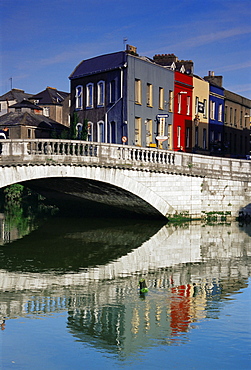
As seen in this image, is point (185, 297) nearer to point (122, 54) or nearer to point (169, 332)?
point (169, 332)

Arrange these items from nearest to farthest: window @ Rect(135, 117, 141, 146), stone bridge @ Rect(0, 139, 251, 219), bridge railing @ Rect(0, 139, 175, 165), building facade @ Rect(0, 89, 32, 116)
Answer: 1. bridge railing @ Rect(0, 139, 175, 165)
2. stone bridge @ Rect(0, 139, 251, 219)
3. window @ Rect(135, 117, 141, 146)
4. building facade @ Rect(0, 89, 32, 116)

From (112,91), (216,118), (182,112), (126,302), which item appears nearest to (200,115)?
(182,112)

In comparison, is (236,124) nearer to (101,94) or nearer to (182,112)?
(182,112)

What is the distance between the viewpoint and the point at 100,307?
43.2 ft

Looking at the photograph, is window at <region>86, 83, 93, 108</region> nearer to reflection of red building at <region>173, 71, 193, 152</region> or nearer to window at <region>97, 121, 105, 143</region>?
window at <region>97, 121, 105, 143</region>

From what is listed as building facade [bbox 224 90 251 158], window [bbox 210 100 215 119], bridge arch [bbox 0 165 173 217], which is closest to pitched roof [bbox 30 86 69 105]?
building facade [bbox 224 90 251 158]

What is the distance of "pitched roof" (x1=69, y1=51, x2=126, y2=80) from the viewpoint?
122 feet

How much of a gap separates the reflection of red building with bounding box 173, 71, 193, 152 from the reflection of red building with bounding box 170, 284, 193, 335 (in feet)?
89.7

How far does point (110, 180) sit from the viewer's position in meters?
26.7

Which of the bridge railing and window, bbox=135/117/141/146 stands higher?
window, bbox=135/117/141/146

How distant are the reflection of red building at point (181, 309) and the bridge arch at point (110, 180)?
1093 centimetres

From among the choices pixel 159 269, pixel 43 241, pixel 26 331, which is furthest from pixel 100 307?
pixel 43 241

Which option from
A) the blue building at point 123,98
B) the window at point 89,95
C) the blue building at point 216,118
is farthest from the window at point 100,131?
the blue building at point 216,118

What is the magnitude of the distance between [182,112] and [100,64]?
7.84 metres
